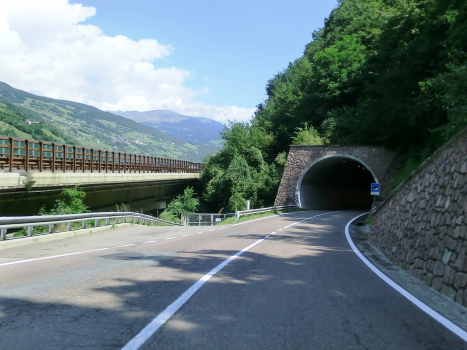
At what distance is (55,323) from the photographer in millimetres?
4613

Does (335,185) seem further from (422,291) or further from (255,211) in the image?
(422,291)

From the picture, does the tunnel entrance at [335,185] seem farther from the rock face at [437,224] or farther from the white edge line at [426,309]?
the white edge line at [426,309]

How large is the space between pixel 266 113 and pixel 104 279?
69.0m

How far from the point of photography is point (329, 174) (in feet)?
164

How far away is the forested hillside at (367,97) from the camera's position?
24.7 metres

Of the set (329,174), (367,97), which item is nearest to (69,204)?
(367,97)

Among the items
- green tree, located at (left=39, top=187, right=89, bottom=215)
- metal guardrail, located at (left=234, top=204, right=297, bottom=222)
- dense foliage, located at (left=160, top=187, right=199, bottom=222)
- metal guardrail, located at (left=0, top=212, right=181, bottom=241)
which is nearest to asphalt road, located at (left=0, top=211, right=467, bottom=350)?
metal guardrail, located at (left=0, top=212, right=181, bottom=241)

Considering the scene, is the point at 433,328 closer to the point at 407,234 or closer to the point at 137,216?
the point at 407,234

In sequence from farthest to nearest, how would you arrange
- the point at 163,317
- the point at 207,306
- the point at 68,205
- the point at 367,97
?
1. the point at 367,97
2. the point at 68,205
3. the point at 207,306
4. the point at 163,317

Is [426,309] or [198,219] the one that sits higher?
[426,309]

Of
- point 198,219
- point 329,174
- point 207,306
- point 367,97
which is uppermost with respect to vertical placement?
point 367,97

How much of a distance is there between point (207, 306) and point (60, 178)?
56.9 feet

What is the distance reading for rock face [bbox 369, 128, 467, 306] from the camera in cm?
695

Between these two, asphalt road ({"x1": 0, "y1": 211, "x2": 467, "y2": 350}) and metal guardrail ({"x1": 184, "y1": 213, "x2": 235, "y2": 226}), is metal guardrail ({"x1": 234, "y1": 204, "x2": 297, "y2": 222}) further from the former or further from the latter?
asphalt road ({"x1": 0, "y1": 211, "x2": 467, "y2": 350})
